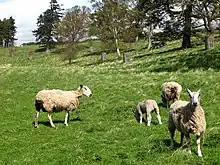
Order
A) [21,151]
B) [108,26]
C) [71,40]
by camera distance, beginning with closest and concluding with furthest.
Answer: [21,151], [108,26], [71,40]

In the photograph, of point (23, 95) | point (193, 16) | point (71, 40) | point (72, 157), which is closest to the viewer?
point (72, 157)

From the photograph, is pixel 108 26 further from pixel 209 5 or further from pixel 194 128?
pixel 194 128

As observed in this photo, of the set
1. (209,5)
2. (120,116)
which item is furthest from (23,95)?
(209,5)

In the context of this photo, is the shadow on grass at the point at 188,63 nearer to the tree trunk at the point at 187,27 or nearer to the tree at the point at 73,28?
the tree trunk at the point at 187,27

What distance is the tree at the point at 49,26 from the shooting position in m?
105

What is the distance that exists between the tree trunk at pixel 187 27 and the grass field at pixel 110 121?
341 inches

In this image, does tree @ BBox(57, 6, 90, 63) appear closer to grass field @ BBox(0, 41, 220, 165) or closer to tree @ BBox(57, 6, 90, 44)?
tree @ BBox(57, 6, 90, 44)

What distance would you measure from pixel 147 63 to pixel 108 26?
77.5 feet

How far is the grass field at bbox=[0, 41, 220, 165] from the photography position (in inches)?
508

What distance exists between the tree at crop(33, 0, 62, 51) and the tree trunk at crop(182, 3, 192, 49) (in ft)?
161

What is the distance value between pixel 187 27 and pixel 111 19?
17411mm

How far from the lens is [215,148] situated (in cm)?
1244

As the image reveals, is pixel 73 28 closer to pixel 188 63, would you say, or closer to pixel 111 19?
pixel 111 19

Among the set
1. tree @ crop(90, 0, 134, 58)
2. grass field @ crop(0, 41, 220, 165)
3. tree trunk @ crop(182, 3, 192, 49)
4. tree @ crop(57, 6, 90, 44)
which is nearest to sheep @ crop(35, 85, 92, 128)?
grass field @ crop(0, 41, 220, 165)
